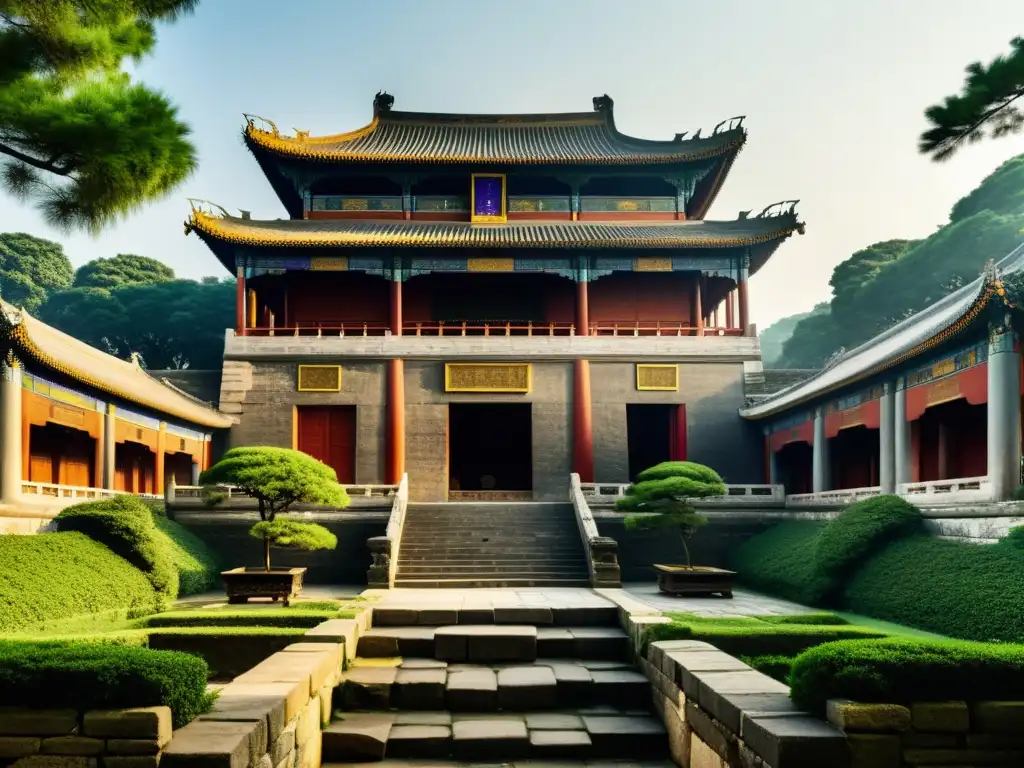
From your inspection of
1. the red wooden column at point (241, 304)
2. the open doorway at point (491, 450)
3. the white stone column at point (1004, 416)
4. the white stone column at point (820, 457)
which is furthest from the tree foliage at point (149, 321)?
the white stone column at point (1004, 416)

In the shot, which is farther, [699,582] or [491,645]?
[699,582]

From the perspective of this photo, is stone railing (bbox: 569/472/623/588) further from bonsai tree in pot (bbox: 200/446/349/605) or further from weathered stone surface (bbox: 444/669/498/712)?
weathered stone surface (bbox: 444/669/498/712)

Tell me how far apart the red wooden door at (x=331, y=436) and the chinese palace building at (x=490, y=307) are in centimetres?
5

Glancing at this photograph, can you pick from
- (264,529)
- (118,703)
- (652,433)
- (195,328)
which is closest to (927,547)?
(264,529)

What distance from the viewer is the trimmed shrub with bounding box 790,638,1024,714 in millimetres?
4418

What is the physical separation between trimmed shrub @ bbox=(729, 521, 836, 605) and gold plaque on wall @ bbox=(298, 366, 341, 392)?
10.4 metres

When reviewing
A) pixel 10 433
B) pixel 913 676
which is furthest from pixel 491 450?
pixel 913 676

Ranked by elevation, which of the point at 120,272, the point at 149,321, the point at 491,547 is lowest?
the point at 491,547

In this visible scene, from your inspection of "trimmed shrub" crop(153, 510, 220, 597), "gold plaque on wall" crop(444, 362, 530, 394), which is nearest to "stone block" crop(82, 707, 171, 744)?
"trimmed shrub" crop(153, 510, 220, 597)

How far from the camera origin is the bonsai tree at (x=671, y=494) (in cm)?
1402

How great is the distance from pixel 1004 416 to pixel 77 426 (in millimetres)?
15144

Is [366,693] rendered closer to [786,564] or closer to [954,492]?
[954,492]

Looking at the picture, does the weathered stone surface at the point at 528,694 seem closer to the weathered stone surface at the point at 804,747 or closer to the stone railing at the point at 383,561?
the weathered stone surface at the point at 804,747

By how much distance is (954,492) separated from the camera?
40.0 feet
